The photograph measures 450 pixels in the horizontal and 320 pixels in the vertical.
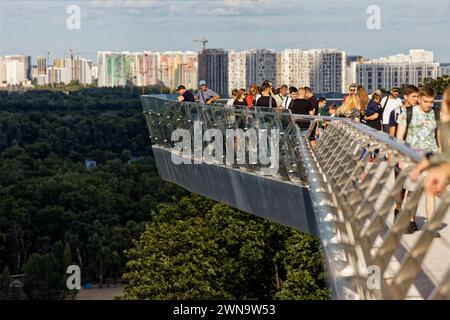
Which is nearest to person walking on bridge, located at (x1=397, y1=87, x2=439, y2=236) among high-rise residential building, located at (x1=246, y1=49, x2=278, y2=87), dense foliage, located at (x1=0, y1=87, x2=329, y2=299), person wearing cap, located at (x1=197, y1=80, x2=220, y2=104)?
person wearing cap, located at (x1=197, y1=80, x2=220, y2=104)

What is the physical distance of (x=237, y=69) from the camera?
577 feet

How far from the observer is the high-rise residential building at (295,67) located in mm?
155625

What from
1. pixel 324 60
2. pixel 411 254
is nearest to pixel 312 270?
pixel 411 254

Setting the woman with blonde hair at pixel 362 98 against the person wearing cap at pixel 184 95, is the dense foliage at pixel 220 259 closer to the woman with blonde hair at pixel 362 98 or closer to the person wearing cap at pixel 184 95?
the person wearing cap at pixel 184 95

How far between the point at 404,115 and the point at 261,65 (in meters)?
158

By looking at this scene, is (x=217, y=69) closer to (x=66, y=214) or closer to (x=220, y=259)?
(x=66, y=214)

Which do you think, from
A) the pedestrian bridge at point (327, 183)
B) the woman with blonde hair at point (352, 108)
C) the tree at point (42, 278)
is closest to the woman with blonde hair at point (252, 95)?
the pedestrian bridge at point (327, 183)

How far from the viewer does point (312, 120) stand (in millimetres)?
22016

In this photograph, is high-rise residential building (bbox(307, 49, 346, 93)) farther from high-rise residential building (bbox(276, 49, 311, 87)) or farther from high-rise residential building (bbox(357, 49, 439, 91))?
high-rise residential building (bbox(357, 49, 439, 91))

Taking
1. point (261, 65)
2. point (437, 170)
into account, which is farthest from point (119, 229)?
point (437, 170)

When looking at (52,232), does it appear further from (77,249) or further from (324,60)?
(324,60)

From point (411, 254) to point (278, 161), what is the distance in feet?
45.0

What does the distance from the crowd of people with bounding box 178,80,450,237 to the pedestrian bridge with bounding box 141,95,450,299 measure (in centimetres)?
24

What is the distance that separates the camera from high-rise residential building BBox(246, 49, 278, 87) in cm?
16911
